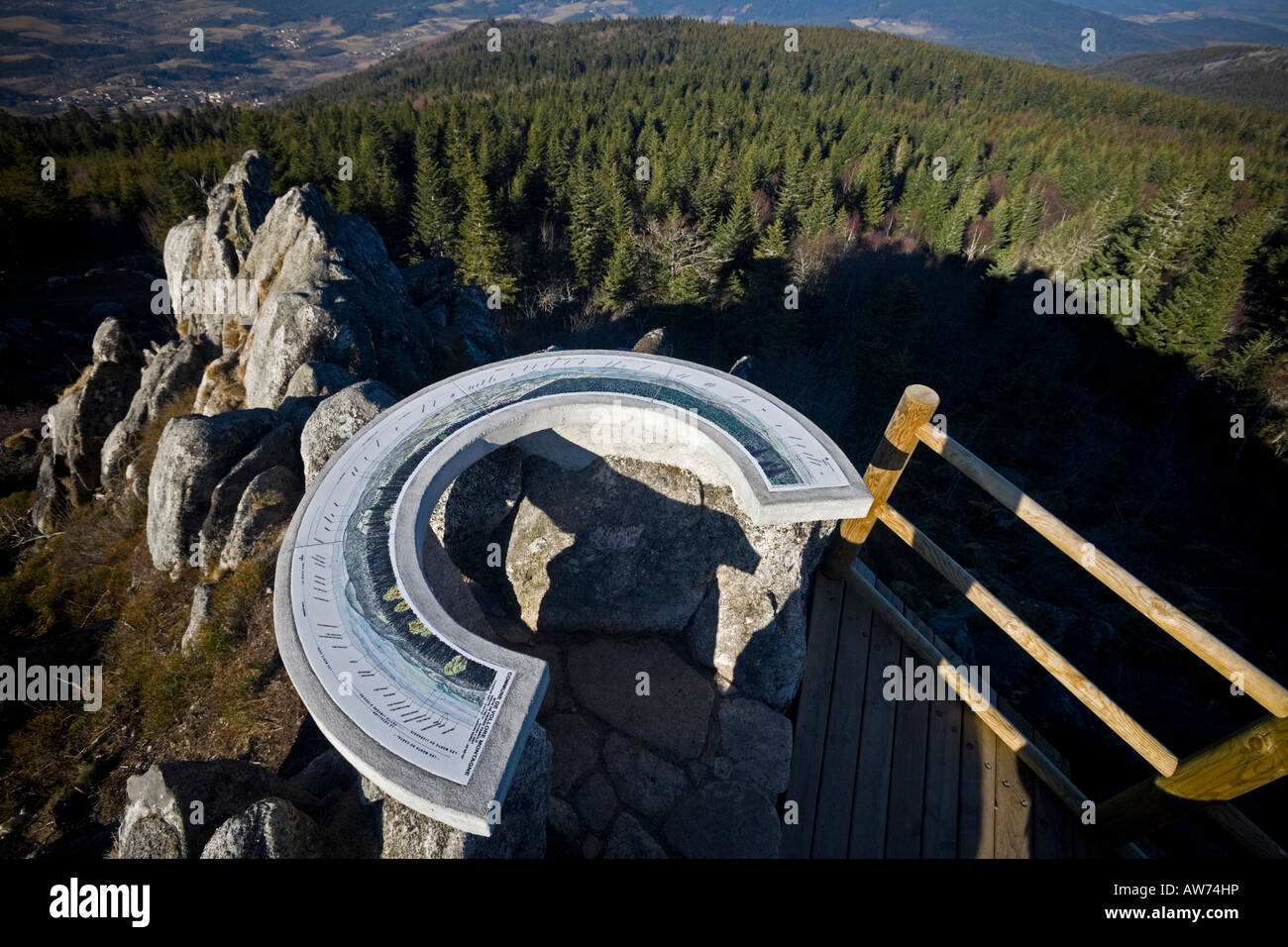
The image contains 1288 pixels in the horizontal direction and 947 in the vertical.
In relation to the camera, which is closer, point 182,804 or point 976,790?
point 182,804

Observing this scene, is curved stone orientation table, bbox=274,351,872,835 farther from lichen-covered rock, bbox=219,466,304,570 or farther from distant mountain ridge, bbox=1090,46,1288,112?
distant mountain ridge, bbox=1090,46,1288,112

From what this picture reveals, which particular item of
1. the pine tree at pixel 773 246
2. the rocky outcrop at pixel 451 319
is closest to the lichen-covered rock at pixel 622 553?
the rocky outcrop at pixel 451 319

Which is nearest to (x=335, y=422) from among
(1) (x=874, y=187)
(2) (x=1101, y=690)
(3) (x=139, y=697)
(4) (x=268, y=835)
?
(3) (x=139, y=697)

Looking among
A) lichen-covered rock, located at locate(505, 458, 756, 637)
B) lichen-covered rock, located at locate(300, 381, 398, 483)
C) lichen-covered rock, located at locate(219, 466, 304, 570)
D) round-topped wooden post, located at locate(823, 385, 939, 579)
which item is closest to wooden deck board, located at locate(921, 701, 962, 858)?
round-topped wooden post, located at locate(823, 385, 939, 579)

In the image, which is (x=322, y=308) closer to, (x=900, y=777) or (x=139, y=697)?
(x=139, y=697)
